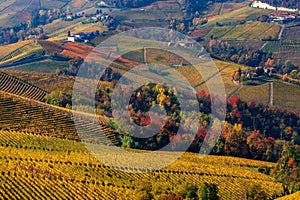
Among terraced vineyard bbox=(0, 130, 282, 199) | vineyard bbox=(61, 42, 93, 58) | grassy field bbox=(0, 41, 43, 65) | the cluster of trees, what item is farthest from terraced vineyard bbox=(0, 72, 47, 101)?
vineyard bbox=(61, 42, 93, 58)

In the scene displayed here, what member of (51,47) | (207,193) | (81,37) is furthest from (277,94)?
(81,37)

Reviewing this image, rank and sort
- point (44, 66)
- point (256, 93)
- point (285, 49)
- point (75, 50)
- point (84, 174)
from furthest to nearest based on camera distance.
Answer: point (285, 49)
point (75, 50)
point (44, 66)
point (256, 93)
point (84, 174)

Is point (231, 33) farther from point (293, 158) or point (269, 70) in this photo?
point (293, 158)

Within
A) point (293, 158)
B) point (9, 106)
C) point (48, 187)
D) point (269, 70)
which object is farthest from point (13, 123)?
point (269, 70)

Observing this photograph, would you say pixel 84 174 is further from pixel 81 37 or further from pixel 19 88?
pixel 81 37

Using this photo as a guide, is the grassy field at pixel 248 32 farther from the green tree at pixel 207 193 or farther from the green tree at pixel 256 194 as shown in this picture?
the green tree at pixel 207 193

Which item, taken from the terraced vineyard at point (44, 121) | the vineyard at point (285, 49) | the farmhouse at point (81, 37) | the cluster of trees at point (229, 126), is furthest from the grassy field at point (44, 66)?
the vineyard at point (285, 49)
